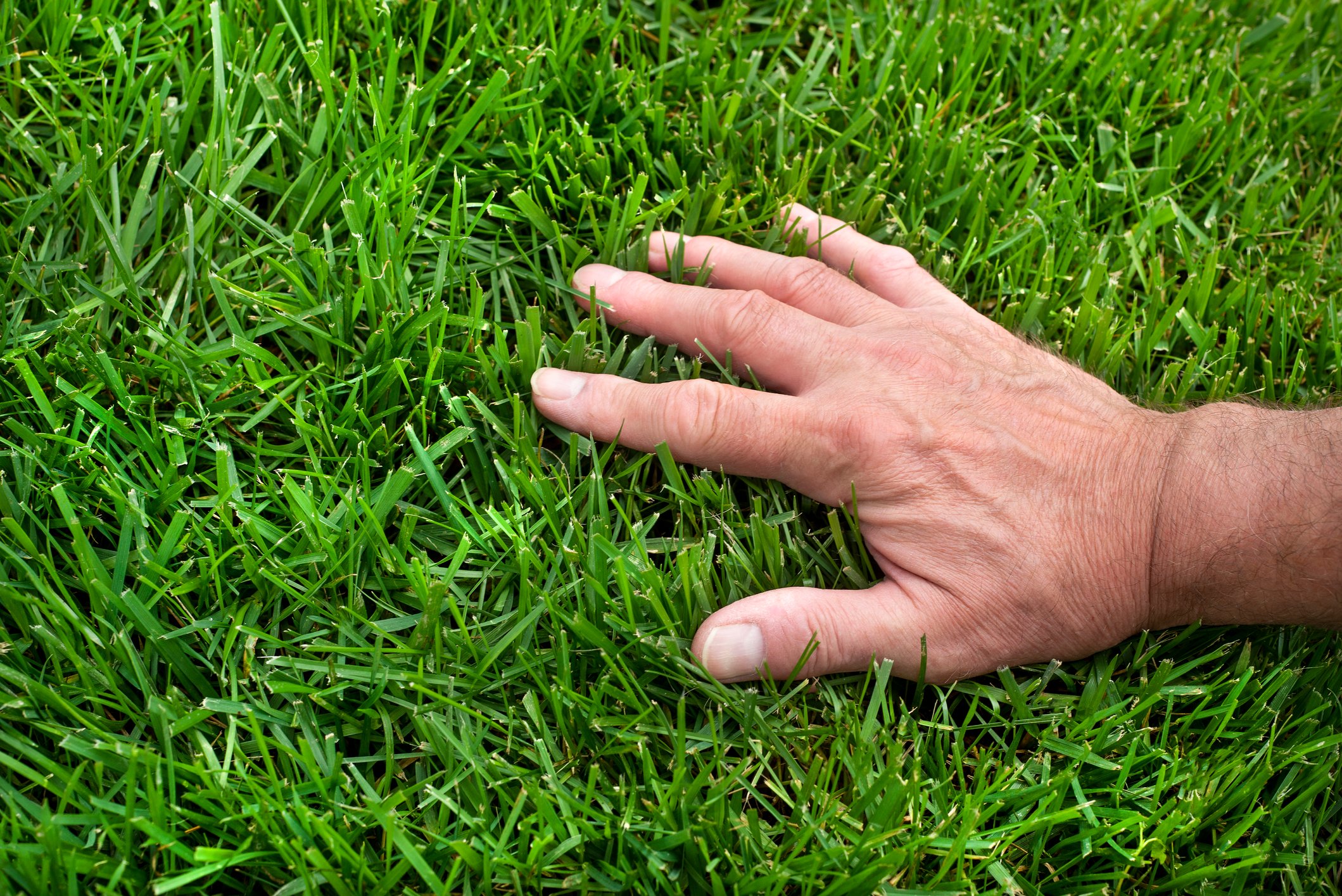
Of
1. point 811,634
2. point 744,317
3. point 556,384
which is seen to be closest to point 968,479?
point 811,634

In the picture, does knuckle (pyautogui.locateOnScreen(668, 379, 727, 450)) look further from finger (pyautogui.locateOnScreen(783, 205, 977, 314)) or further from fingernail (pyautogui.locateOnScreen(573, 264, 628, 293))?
finger (pyautogui.locateOnScreen(783, 205, 977, 314))

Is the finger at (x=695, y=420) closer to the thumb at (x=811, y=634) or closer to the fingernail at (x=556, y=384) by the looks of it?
the fingernail at (x=556, y=384)

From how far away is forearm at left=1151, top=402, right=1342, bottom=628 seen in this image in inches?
62.2

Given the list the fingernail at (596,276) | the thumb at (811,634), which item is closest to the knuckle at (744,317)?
the fingernail at (596,276)

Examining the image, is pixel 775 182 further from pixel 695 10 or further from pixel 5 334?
pixel 5 334

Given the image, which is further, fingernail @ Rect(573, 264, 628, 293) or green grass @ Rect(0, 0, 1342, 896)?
fingernail @ Rect(573, 264, 628, 293)

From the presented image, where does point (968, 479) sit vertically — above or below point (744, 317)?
below

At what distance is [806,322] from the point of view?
183cm

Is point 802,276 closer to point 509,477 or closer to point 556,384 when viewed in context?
point 556,384

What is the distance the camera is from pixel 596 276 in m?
1.90

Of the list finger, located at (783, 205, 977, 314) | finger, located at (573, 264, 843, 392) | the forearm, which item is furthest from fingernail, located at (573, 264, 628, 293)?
the forearm

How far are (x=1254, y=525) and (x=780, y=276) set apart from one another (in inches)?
38.1

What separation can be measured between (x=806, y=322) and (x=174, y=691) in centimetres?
126

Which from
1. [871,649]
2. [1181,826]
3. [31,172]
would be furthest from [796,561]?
[31,172]
